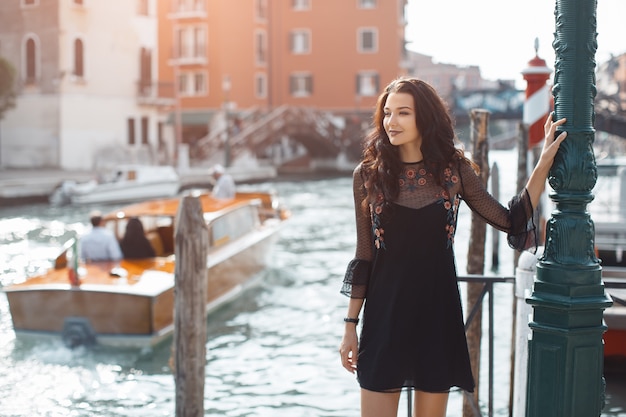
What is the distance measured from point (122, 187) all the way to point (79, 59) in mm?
7862

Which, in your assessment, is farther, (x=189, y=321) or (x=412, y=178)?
(x=189, y=321)

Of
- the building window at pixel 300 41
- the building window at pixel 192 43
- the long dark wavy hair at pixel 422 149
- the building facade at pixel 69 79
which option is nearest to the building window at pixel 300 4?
the building window at pixel 300 41

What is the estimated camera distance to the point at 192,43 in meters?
41.8

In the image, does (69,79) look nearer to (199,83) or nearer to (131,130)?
(131,130)

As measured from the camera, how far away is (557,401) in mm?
2480

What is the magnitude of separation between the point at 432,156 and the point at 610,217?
8151 mm

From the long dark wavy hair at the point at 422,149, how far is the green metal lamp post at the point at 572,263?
31 centimetres

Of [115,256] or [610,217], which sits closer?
[115,256]

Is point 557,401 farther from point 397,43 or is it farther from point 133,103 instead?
point 397,43

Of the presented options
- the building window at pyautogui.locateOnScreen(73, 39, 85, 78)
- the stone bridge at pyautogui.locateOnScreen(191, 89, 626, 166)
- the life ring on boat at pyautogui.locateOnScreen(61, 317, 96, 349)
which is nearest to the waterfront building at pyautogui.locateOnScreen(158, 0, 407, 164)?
the stone bridge at pyautogui.locateOnScreen(191, 89, 626, 166)

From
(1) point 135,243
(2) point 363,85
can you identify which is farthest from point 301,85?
(1) point 135,243

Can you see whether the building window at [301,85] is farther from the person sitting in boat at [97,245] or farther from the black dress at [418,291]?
the black dress at [418,291]

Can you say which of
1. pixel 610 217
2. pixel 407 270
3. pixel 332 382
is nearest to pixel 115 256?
pixel 332 382

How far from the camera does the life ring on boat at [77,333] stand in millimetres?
8078
